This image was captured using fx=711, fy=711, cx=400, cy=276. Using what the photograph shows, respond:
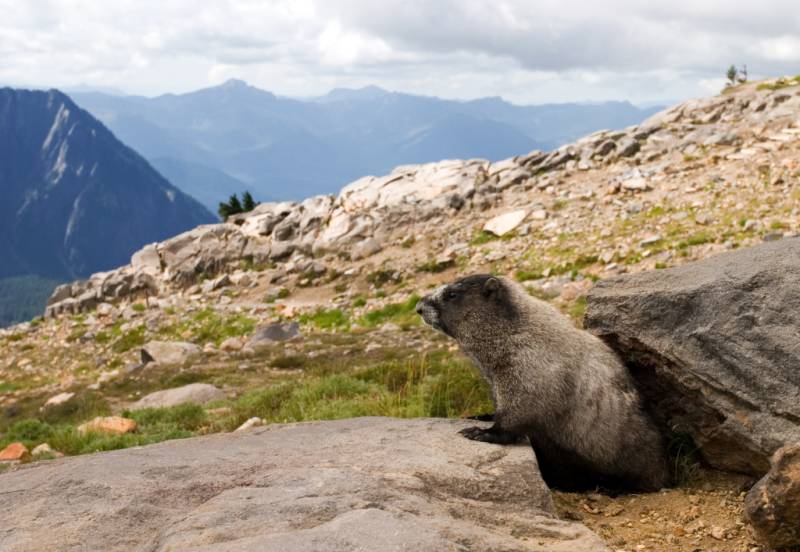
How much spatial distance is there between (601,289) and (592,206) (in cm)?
2475

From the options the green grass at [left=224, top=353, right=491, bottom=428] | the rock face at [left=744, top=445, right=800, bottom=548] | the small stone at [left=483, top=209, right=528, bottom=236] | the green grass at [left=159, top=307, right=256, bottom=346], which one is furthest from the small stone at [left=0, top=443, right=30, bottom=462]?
the small stone at [left=483, top=209, right=528, bottom=236]

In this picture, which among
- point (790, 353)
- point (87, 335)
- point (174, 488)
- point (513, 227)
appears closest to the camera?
point (174, 488)

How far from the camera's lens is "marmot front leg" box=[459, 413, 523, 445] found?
6980 millimetres

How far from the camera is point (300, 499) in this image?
5.14m

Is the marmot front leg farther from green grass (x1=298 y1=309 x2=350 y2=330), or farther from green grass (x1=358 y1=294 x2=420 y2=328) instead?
green grass (x1=298 y1=309 x2=350 y2=330)

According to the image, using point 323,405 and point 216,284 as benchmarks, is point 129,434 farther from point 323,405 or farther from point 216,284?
point 216,284

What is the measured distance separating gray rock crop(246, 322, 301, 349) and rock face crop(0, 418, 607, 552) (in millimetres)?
19806

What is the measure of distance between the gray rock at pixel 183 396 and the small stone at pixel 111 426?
2410 mm

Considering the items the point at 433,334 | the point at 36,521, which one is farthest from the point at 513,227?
the point at 36,521

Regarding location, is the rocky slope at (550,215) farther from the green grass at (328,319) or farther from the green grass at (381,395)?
the green grass at (381,395)

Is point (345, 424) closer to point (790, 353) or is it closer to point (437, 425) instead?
point (437, 425)

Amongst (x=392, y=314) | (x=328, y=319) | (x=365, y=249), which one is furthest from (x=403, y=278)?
(x=365, y=249)

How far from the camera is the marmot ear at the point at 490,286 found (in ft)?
25.3

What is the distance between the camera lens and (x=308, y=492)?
527 centimetres
